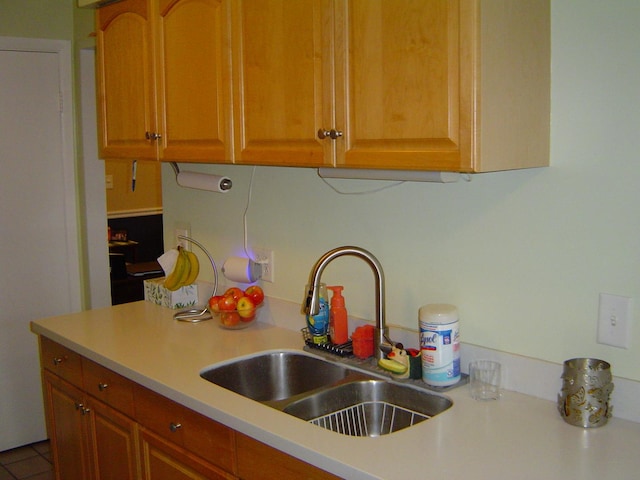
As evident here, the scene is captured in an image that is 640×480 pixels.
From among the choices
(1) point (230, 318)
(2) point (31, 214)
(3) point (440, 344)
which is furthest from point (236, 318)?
(2) point (31, 214)

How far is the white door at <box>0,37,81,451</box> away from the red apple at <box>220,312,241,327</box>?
173 centimetres

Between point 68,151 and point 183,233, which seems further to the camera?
point 68,151

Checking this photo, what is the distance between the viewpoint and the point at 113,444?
2.44 metres

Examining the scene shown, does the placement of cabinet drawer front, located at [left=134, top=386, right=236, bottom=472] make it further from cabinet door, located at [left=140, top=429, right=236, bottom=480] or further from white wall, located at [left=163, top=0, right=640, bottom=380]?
white wall, located at [left=163, top=0, right=640, bottom=380]

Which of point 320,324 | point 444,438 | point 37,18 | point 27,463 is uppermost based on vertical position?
point 37,18

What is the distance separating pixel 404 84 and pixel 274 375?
1.09 m

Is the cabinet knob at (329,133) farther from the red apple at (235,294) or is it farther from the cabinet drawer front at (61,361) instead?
the cabinet drawer front at (61,361)

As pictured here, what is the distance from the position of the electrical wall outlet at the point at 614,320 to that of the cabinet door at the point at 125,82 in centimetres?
154

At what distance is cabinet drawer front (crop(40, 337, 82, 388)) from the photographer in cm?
260

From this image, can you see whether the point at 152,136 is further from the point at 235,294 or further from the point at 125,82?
the point at 235,294

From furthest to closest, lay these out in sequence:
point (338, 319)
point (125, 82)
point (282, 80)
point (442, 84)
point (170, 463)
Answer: point (125, 82) → point (338, 319) → point (170, 463) → point (282, 80) → point (442, 84)

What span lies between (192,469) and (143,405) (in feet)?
0.95

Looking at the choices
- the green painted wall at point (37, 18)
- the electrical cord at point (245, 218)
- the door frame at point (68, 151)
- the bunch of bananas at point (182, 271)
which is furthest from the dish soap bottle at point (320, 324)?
the green painted wall at point (37, 18)

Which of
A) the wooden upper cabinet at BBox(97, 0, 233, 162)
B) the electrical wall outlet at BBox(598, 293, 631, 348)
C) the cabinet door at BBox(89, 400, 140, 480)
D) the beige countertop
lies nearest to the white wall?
the electrical wall outlet at BBox(598, 293, 631, 348)
